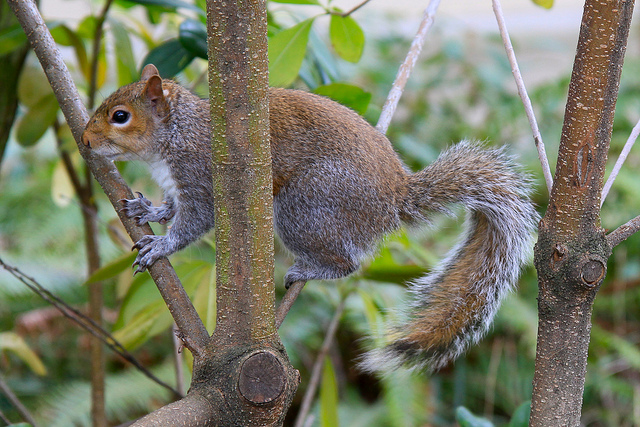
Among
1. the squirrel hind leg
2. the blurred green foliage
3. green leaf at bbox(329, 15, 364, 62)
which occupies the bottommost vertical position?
the blurred green foliage

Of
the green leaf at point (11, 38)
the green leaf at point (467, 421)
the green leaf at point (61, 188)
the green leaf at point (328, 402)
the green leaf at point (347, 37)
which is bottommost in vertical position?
the green leaf at point (328, 402)

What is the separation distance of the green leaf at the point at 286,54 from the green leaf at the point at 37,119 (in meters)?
0.52

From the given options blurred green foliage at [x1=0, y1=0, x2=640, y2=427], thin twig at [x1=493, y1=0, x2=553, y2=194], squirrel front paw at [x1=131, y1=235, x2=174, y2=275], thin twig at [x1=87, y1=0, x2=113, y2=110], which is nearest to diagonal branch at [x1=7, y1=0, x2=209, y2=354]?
squirrel front paw at [x1=131, y1=235, x2=174, y2=275]

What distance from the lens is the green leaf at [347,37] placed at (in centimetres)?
112

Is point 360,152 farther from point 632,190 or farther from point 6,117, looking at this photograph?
point 632,190

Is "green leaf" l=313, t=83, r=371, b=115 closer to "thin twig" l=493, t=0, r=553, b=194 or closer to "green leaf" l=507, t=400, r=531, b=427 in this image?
"thin twig" l=493, t=0, r=553, b=194

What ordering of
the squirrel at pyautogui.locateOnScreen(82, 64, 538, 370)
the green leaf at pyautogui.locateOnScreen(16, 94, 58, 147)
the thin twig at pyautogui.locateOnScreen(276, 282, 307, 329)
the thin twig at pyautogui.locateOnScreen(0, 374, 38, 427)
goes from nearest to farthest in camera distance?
the thin twig at pyautogui.locateOnScreen(276, 282, 307, 329), the thin twig at pyautogui.locateOnScreen(0, 374, 38, 427), the squirrel at pyautogui.locateOnScreen(82, 64, 538, 370), the green leaf at pyautogui.locateOnScreen(16, 94, 58, 147)

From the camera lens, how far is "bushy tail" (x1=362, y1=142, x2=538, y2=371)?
0.98 m

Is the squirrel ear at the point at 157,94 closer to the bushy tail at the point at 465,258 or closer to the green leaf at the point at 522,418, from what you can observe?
the bushy tail at the point at 465,258

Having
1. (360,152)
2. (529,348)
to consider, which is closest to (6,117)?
(360,152)

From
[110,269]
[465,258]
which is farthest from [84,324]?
[465,258]

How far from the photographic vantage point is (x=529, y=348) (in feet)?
7.73

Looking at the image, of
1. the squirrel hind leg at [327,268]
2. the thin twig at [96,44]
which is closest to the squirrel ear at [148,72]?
the thin twig at [96,44]

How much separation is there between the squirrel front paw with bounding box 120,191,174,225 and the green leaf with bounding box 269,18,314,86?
32 centimetres
